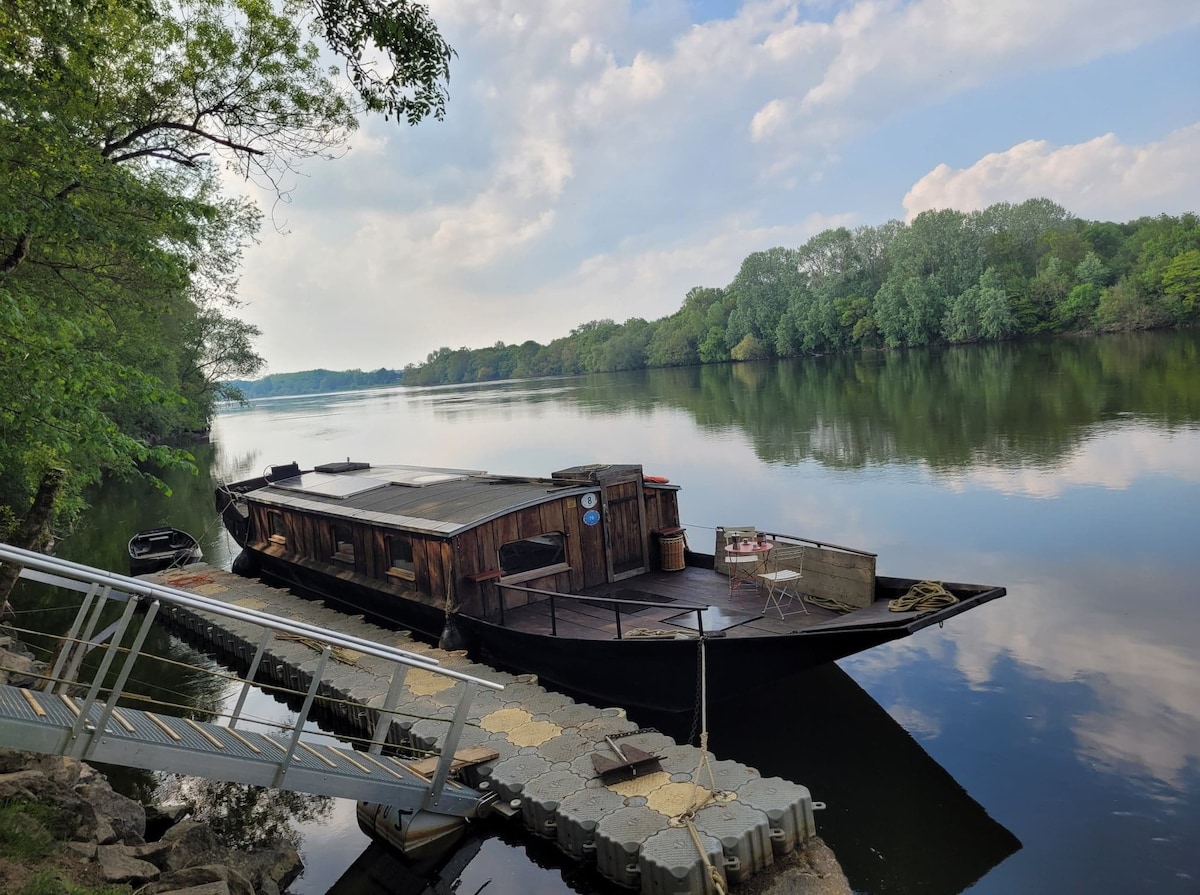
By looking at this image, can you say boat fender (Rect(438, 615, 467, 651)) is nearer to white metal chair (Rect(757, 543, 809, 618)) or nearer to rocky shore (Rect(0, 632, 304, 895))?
rocky shore (Rect(0, 632, 304, 895))

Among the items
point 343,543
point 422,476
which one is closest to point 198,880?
point 343,543

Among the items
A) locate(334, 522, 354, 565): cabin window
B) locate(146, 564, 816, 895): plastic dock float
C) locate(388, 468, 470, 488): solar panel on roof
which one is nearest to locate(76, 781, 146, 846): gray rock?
locate(146, 564, 816, 895): plastic dock float

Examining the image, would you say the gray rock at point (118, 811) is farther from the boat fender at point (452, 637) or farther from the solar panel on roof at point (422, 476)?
the solar panel on roof at point (422, 476)

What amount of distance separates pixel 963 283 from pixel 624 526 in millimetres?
86204

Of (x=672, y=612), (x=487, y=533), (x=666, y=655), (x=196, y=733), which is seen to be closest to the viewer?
(x=196, y=733)

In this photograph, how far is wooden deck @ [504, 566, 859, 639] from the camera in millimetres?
11375

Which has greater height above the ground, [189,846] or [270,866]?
[189,846]

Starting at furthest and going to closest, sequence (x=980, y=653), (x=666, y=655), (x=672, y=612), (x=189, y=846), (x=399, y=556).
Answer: (x=399, y=556) < (x=980, y=653) < (x=672, y=612) < (x=666, y=655) < (x=189, y=846)

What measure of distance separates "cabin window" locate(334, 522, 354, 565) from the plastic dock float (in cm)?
Answer: 387

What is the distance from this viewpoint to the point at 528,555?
1541cm

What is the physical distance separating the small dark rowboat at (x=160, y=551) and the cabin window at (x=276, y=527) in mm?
3818

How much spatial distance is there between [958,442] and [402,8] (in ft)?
98.0

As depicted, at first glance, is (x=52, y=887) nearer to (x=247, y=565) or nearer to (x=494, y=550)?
(x=494, y=550)

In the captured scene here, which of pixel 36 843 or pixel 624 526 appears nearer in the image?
pixel 36 843
